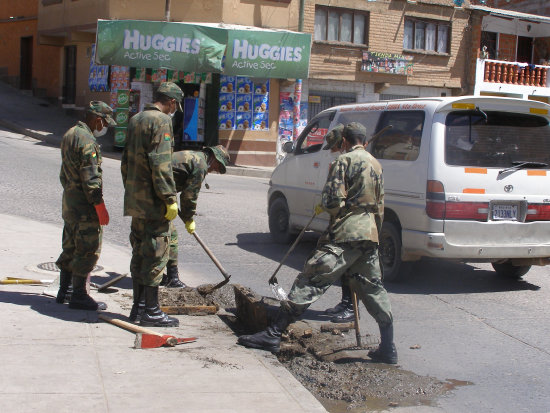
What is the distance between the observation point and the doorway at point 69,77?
27.1m

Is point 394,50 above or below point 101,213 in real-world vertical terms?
above

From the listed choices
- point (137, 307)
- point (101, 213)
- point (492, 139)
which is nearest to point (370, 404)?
point (137, 307)

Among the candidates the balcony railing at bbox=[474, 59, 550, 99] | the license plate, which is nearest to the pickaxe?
the license plate

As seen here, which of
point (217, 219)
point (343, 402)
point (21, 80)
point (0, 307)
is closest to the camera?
point (343, 402)

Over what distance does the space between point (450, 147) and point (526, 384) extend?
3001 millimetres

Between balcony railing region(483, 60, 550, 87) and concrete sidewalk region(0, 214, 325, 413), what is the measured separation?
2461cm

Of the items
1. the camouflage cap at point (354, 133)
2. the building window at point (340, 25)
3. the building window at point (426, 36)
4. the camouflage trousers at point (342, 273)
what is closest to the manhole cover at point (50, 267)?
the camouflage trousers at point (342, 273)

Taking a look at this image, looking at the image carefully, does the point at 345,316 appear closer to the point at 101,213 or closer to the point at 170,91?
the point at 101,213

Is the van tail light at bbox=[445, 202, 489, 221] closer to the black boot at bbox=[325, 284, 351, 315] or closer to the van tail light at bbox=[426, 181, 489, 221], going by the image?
the van tail light at bbox=[426, 181, 489, 221]

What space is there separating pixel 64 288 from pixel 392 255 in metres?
3.58

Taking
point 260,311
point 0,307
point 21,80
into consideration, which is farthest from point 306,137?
point 21,80

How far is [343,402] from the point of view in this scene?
4.62 m

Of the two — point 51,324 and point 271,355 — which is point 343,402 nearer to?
point 271,355

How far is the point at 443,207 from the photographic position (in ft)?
24.1
